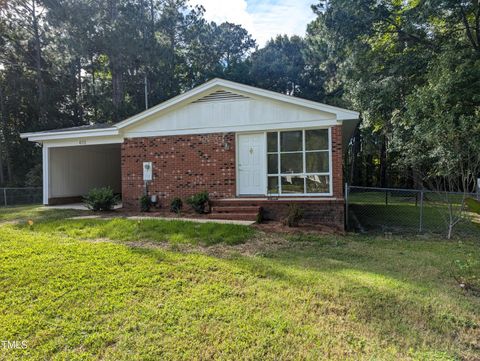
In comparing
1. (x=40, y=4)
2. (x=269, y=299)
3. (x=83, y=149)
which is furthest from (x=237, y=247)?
(x=40, y=4)

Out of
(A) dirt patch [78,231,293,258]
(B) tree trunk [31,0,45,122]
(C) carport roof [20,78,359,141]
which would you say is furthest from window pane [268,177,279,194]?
(B) tree trunk [31,0,45,122]

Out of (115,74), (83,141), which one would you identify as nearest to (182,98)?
(83,141)

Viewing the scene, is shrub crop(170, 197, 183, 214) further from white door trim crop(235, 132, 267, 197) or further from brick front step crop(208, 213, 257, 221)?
white door trim crop(235, 132, 267, 197)

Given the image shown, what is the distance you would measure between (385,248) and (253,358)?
4.78 metres

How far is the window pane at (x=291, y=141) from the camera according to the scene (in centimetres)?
1008

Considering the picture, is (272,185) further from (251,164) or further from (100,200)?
(100,200)

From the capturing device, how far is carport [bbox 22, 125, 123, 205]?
40.6ft

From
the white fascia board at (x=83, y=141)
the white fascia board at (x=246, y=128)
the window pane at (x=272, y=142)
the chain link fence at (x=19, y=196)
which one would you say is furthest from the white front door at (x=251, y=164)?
the chain link fence at (x=19, y=196)

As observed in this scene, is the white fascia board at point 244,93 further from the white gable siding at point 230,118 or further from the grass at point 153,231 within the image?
the grass at point 153,231

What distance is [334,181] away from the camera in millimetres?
9570

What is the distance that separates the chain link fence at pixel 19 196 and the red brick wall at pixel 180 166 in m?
8.09

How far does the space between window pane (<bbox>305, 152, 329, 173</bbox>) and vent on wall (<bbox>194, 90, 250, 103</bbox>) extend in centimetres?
282

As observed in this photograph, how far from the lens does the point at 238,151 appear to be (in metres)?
10.6

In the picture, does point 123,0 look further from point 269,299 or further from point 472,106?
point 269,299
